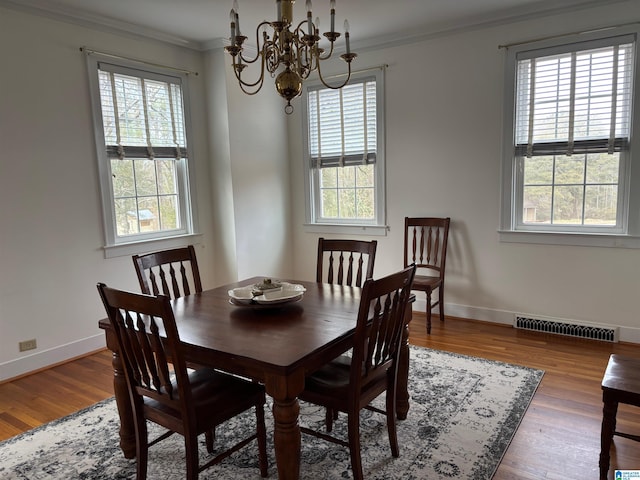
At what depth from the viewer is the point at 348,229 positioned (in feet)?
16.3

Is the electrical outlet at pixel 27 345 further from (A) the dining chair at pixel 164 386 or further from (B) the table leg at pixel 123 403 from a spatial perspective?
(A) the dining chair at pixel 164 386

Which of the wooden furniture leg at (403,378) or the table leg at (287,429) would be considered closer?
the table leg at (287,429)

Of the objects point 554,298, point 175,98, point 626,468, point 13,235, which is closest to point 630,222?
point 554,298

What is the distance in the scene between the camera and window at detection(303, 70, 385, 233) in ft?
15.4

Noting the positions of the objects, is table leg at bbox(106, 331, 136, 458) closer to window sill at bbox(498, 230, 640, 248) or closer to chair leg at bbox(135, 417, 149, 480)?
chair leg at bbox(135, 417, 149, 480)

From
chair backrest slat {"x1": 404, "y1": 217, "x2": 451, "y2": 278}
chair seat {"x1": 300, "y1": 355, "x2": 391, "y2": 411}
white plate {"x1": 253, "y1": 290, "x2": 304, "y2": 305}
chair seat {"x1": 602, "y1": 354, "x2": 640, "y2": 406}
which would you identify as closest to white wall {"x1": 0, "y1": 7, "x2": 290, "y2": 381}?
chair backrest slat {"x1": 404, "y1": 217, "x2": 451, "y2": 278}

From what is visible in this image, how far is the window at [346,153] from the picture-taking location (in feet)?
15.4

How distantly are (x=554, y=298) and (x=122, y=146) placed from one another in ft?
12.9

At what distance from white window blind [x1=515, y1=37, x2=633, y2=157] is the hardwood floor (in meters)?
1.59

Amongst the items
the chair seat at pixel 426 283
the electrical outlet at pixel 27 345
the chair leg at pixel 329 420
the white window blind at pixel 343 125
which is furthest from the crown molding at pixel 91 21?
the chair leg at pixel 329 420

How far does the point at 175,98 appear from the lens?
4371 mm

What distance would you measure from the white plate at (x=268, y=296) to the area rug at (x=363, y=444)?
779mm

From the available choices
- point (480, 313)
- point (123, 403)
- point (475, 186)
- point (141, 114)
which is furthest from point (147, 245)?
point (480, 313)

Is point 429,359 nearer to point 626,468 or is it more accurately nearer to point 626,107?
point 626,468
